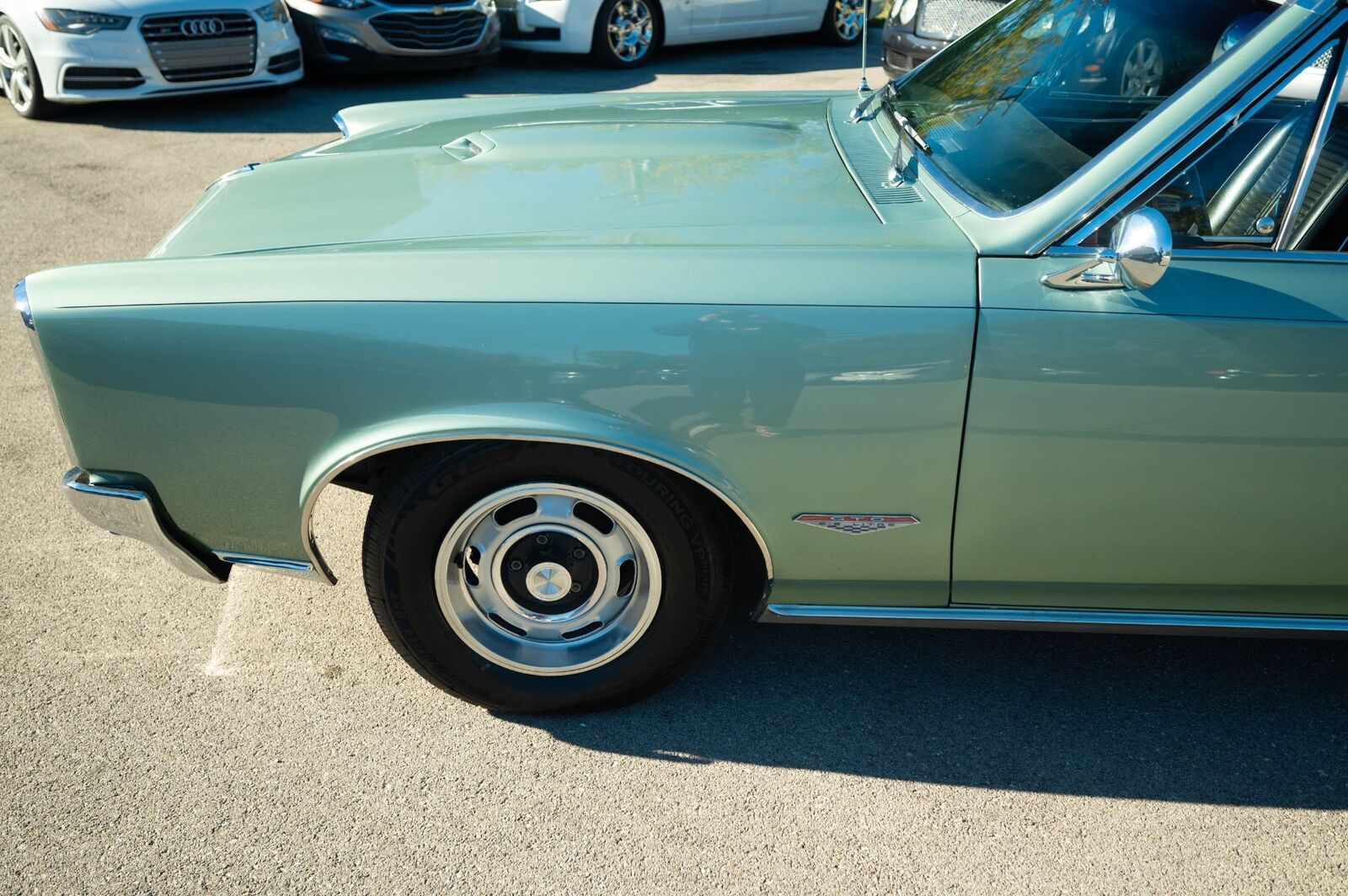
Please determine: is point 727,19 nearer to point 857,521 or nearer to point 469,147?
point 469,147

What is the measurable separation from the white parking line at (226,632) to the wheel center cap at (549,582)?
825 millimetres

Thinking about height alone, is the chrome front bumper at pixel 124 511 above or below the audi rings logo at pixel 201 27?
below

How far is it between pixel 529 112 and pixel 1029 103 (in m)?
1.47

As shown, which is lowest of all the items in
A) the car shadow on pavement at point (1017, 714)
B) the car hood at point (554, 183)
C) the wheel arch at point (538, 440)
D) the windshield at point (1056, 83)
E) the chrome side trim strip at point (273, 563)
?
the car shadow on pavement at point (1017, 714)

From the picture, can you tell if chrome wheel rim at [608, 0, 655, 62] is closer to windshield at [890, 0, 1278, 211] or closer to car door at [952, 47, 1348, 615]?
windshield at [890, 0, 1278, 211]

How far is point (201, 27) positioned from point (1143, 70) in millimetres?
6944

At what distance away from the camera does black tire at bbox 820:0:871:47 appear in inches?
449

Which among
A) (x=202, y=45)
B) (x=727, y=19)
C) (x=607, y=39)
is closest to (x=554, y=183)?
(x=202, y=45)

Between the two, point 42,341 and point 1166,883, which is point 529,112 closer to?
point 42,341

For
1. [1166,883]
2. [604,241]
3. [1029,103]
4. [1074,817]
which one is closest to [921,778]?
[1074,817]

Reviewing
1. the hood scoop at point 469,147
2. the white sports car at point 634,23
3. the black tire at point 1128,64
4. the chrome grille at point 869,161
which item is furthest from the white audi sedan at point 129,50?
the black tire at point 1128,64

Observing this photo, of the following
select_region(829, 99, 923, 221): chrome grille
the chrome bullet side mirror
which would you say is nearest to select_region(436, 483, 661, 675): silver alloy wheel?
select_region(829, 99, 923, 221): chrome grille

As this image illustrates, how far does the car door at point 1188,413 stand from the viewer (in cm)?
227

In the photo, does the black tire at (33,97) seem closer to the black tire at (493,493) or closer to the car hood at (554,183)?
the car hood at (554,183)
